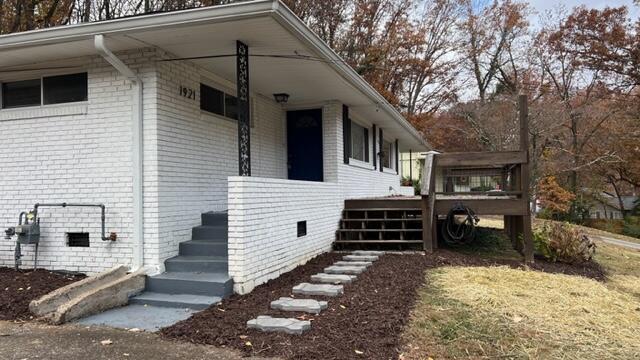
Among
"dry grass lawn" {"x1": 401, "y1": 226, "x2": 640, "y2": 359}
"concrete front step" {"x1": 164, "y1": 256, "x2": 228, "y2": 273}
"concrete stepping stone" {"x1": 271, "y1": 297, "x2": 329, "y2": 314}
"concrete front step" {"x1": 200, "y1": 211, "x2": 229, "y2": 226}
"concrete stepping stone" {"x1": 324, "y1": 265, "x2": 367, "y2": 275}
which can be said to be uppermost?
"concrete front step" {"x1": 200, "y1": 211, "x2": 229, "y2": 226}

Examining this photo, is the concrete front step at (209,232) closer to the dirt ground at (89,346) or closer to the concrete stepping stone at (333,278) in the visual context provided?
the concrete stepping stone at (333,278)

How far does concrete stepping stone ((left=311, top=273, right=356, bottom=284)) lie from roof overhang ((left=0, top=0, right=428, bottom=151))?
2.75m

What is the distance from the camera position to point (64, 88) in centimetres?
633

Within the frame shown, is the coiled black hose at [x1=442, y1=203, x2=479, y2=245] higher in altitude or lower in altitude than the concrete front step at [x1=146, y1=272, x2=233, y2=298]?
higher

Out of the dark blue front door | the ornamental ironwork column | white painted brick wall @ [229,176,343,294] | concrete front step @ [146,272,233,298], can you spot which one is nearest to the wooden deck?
white painted brick wall @ [229,176,343,294]

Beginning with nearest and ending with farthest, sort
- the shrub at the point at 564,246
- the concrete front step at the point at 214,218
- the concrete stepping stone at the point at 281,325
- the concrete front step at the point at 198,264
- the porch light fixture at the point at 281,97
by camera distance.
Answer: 1. the concrete stepping stone at the point at 281,325
2. the concrete front step at the point at 198,264
3. the concrete front step at the point at 214,218
4. the shrub at the point at 564,246
5. the porch light fixture at the point at 281,97

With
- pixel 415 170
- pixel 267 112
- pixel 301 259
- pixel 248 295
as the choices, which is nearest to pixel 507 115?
pixel 415 170

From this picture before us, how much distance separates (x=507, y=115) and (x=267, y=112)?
621 inches

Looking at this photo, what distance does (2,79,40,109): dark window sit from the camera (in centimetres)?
648

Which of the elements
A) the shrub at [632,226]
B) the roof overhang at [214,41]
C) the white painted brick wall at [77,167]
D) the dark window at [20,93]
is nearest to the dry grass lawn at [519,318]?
the roof overhang at [214,41]

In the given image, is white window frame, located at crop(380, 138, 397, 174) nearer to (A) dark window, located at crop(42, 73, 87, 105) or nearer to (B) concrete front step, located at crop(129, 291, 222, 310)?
(A) dark window, located at crop(42, 73, 87, 105)

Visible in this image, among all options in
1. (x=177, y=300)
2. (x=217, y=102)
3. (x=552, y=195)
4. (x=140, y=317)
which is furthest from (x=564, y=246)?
(x=552, y=195)

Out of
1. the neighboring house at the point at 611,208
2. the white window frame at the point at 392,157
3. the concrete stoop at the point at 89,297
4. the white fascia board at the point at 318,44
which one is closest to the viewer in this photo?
the concrete stoop at the point at 89,297

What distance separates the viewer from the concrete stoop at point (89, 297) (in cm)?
471
